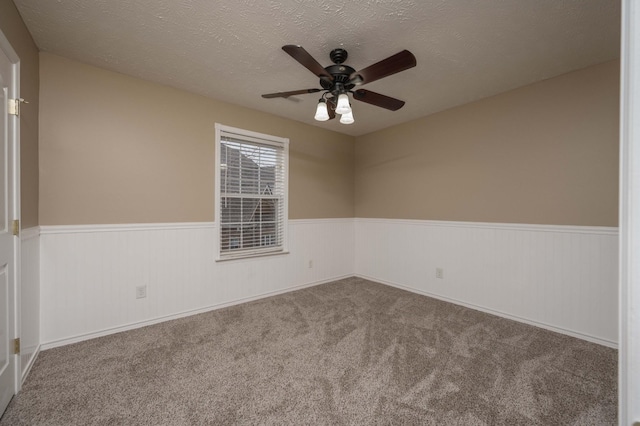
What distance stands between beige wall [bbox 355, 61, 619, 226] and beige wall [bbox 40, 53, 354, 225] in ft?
7.01

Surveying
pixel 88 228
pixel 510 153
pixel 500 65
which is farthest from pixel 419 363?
pixel 88 228

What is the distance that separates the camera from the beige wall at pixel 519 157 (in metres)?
2.36

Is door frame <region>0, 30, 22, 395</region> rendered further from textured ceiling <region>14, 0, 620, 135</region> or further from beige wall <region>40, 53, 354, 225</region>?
beige wall <region>40, 53, 354, 225</region>

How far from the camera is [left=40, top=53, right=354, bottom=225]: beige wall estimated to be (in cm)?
227

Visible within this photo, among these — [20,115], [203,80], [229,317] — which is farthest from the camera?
[229,317]

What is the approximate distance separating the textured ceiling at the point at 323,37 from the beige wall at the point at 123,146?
0.20 metres

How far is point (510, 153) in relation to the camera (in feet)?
9.47

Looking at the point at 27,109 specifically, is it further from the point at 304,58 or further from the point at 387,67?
the point at 387,67

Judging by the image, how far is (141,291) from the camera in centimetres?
266

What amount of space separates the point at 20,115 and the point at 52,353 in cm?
177

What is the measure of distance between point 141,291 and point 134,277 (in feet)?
0.50

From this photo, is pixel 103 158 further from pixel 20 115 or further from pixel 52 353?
pixel 52 353

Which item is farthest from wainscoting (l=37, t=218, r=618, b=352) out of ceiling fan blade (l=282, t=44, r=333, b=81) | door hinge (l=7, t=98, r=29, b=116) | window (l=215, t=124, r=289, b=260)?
ceiling fan blade (l=282, t=44, r=333, b=81)

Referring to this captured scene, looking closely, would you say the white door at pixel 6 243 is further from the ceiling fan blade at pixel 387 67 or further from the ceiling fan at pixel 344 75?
the ceiling fan blade at pixel 387 67
